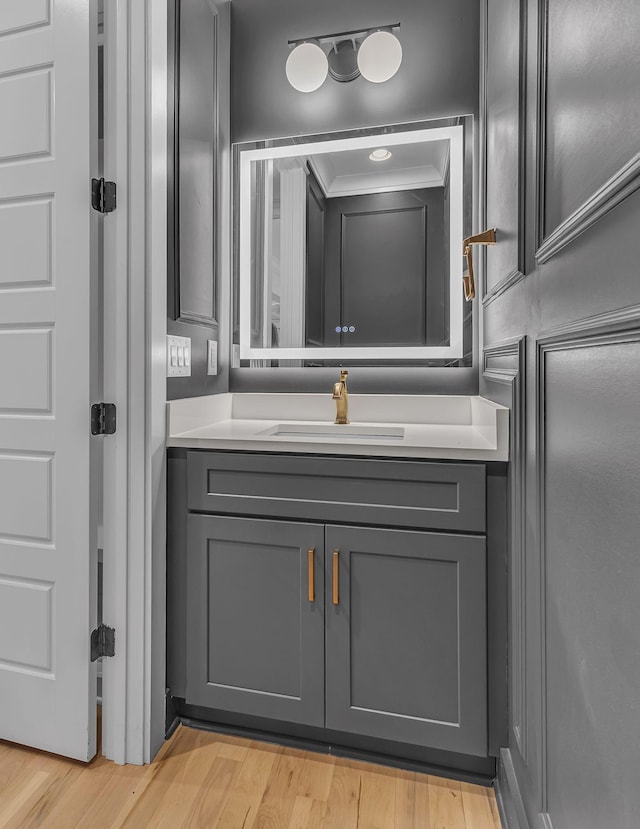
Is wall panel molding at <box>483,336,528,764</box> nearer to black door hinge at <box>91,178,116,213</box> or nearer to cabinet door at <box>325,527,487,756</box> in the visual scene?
cabinet door at <box>325,527,487,756</box>

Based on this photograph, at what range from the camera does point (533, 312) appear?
1021 millimetres

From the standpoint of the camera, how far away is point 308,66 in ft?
6.35

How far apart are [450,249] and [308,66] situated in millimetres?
885

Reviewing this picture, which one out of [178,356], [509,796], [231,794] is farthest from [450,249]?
[231,794]

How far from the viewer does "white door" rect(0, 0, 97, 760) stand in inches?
52.8

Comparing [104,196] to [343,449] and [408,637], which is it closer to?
[343,449]

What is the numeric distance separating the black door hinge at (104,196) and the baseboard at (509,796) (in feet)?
5.62

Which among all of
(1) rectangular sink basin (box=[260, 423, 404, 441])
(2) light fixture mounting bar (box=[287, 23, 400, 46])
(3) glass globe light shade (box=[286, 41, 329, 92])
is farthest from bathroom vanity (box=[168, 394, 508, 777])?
(2) light fixture mounting bar (box=[287, 23, 400, 46])

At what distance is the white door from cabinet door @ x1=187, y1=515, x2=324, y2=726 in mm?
298

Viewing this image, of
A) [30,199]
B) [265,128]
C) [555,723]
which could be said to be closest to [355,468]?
[555,723]

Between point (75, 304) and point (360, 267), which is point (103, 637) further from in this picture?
point (360, 267)

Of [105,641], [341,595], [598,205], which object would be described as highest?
[598,205]

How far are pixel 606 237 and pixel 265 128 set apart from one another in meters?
1.78

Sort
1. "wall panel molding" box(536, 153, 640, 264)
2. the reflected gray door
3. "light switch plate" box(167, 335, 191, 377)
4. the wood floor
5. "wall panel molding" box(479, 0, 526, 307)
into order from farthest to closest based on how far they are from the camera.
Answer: the reflected gray door < "light switch plate" box(167, 335, 191, 377) < the wood floor < "wall panel molding" box(479, 0, 526, 307) < "wall panel molding" box(536, 153, 640, 264)
